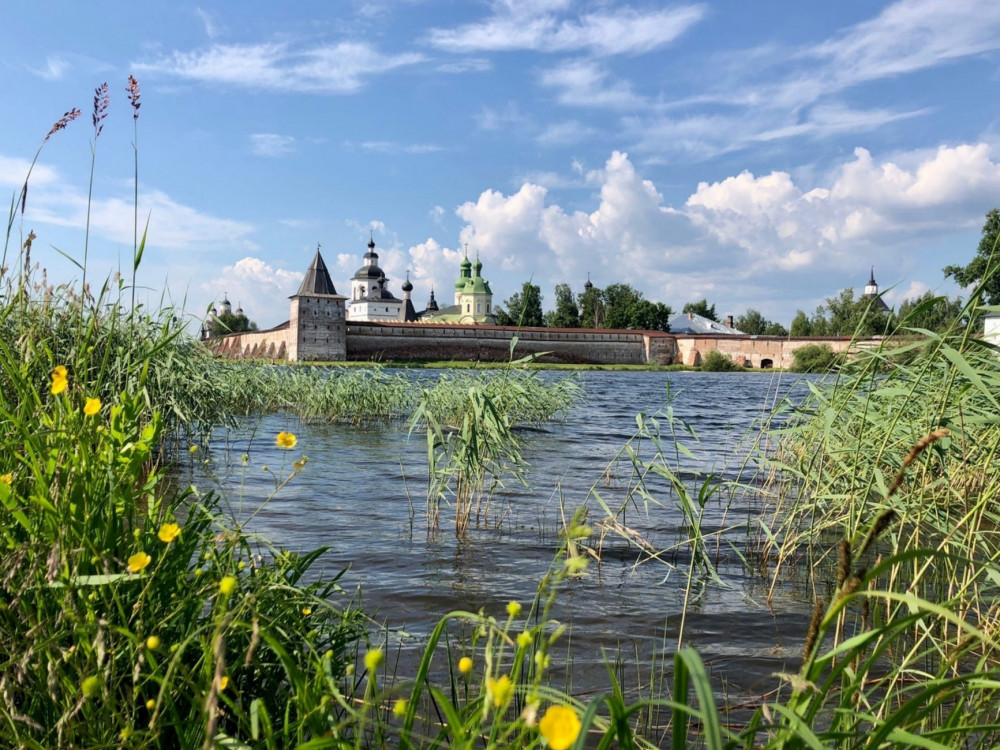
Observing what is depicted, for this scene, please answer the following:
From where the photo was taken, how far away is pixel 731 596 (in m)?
3.47

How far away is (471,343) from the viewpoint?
47906mm

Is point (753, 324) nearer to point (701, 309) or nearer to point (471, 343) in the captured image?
point (701, 309)

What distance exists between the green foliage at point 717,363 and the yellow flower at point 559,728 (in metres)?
49.5

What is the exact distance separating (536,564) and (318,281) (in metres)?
51.6

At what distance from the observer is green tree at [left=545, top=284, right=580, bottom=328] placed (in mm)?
67125

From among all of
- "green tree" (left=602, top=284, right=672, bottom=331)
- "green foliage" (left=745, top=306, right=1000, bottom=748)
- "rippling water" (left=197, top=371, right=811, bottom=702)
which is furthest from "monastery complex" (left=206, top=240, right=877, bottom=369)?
"green foliage" (left=745, top=306, right=1000, bottom=748)

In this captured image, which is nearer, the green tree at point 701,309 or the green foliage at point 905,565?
the green foliage at point 905,565

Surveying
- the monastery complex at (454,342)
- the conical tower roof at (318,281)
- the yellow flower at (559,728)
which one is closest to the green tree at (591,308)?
the monastery complex at (454,342)

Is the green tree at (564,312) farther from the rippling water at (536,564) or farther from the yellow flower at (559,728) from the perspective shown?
the yellow flower at (559,728)

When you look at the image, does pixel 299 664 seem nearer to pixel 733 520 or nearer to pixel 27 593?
pixel 27 593

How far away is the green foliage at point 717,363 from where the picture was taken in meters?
48.9

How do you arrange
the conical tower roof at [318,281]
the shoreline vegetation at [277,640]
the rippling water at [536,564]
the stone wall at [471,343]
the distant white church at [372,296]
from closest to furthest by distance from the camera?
the shoreline vegetation at [277,640], the rippling water at [536,564], the stone wall at [471,343], the conical tower roof at [318,281], the distant white church at [372,296]

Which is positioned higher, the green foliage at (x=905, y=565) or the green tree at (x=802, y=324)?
the green tree at (x=802, y=324)

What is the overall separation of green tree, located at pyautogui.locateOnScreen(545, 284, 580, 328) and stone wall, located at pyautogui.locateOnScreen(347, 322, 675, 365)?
15.4 metres
